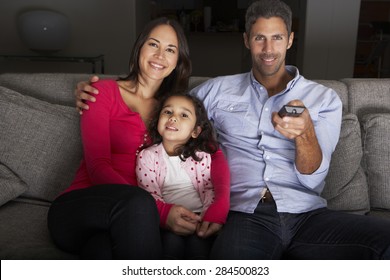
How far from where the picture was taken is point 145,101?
1674 mm

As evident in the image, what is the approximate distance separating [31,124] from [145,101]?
438 mm

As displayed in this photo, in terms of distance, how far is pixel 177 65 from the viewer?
68.0 inches

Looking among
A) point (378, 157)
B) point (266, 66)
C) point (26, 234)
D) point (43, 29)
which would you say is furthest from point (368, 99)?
point (43, 29)

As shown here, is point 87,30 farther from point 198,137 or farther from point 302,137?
point 302,137

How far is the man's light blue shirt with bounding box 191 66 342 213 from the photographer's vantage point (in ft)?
4.85

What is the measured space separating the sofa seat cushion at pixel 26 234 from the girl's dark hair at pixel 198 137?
45 cm

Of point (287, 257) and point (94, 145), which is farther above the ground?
point (94, 145)

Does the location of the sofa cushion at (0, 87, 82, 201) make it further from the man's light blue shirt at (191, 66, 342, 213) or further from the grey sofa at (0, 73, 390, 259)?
the man's light blue shirt at (191, 66, 342, 213)

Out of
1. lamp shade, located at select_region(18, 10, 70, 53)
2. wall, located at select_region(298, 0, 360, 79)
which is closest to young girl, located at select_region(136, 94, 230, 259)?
lamp shade, located at select_region(18, 10, 70, 53)

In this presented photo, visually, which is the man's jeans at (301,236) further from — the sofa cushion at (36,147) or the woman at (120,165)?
the sofa cushion at (36,147)
